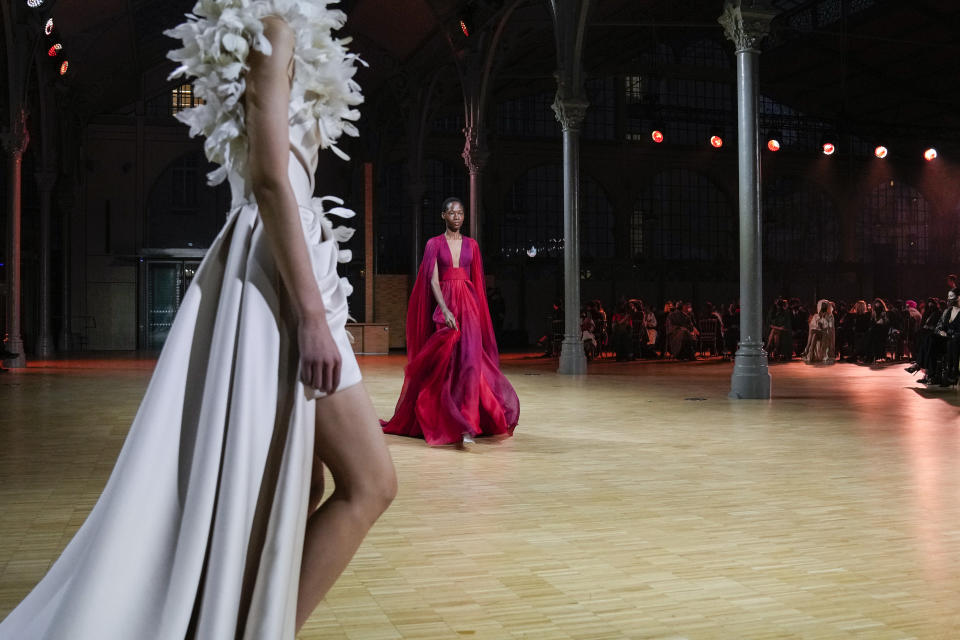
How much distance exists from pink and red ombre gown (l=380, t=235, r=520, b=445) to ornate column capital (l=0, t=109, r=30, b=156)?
12.0m

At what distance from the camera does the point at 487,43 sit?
1769cm

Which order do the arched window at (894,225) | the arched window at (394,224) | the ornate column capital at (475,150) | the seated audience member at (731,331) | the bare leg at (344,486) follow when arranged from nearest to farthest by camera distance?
1. the bare leg at (344,486)
2. the ornate column capital at (475,150)
3. the seated audience member at (731,331)
4. the arched window at (394,224)
5. the arched window at (894,225)

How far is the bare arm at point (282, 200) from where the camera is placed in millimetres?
1827

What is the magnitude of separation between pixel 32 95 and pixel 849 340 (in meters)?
18.9

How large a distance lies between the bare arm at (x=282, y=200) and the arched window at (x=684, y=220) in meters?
28.8

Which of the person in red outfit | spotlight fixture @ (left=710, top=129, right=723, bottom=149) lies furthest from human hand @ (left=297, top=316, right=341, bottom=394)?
spotlight fixture @ (left=710, top=129, right=723, bottom=149)

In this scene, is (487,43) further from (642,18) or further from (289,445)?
(289,445)

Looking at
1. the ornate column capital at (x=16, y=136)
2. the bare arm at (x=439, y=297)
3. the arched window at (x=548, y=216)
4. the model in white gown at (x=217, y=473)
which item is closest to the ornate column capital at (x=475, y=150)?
the ornate column capital at (x=16, y=136)

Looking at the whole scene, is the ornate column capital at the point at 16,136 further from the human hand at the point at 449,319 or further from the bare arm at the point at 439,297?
the human hand at the point at 449,319

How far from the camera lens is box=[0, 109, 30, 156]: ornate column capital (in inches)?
637

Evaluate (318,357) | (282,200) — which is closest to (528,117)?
(282,200)

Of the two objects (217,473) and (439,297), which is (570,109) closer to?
(439,297)

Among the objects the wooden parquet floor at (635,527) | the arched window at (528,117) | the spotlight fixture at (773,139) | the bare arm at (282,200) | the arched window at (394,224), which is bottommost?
the wooden parquet floor at (635,527)

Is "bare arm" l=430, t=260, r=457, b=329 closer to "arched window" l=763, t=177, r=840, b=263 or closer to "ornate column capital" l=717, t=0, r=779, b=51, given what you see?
"ornate column capital" l=717, t=0, r=779, b=51
